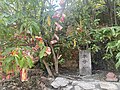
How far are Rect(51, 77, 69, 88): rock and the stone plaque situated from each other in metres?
0.27

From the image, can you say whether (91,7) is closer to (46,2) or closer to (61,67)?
(46,2)

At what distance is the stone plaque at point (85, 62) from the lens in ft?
7.48

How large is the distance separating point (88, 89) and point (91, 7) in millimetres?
1050

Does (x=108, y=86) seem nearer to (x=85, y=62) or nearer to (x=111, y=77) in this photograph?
(x=111, y=77)

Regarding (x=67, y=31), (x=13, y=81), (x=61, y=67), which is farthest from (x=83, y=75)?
(x=13, y=81)

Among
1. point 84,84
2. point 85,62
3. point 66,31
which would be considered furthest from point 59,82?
point 66,31

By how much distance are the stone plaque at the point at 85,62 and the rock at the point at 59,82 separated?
10.6 inches

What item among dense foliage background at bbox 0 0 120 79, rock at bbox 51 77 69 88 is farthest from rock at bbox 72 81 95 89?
dense foliage background at bbox 0 0 120 79

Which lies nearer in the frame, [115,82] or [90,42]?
[115,82]

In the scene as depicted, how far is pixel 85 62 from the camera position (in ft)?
7.50

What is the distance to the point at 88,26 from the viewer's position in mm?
2357

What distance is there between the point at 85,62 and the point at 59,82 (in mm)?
413

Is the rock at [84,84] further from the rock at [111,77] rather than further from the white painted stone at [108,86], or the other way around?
the rock at [111,77]

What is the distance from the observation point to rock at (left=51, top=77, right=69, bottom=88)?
2069 mm
